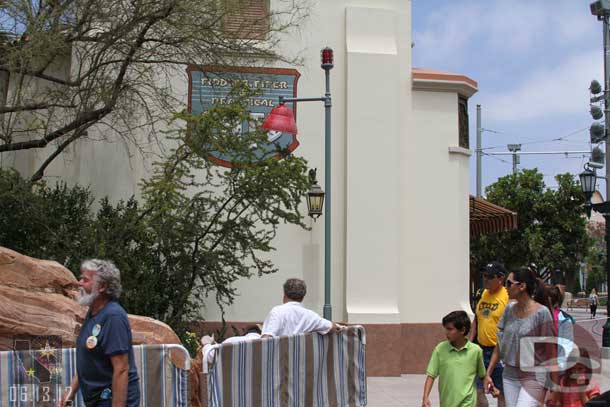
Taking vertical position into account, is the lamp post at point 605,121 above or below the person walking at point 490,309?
above

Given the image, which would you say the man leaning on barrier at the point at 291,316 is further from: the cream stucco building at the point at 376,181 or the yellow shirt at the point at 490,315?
the cream stucco building at the point at 376,181

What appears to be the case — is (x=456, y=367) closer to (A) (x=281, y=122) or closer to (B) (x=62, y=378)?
(B) (x=62, y=378)

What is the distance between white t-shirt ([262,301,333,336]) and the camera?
808cm

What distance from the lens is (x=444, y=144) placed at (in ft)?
53.5

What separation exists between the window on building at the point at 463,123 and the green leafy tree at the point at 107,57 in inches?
171

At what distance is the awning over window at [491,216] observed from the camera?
59.8 feet

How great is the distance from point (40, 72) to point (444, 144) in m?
7.88

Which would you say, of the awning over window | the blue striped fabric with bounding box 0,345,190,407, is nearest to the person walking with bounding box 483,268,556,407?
the blue striped fabric with bounding box 0,345,190,407

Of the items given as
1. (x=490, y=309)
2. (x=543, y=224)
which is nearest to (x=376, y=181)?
(x=490, y=309)

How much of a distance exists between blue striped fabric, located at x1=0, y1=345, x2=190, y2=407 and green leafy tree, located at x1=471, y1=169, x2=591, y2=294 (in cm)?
3008

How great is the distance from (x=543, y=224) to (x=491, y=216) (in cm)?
1978

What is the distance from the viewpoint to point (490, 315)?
8.87 metres

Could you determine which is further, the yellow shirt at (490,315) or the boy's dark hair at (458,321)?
the yellow shirt at (490,315)

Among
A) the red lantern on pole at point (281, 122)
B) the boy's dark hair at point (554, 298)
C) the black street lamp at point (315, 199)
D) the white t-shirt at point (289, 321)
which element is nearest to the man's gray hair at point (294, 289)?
the white t-shirt at point (289, 321)
